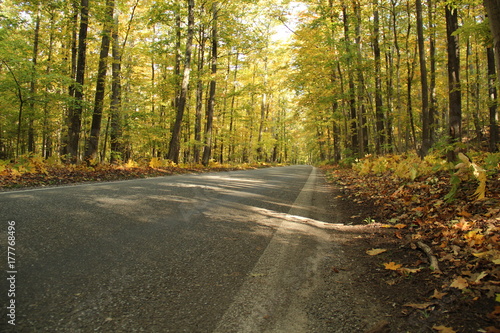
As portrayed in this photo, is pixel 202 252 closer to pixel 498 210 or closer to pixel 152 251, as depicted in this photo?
pixel 152 251

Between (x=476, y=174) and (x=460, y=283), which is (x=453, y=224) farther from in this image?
(x=460, y=283)

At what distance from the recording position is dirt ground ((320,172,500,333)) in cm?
164

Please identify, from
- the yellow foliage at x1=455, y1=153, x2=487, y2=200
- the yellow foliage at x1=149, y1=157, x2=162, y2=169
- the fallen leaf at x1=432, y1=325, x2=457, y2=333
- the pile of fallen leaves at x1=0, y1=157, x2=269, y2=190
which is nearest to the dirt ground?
the fallen leaf at x1=432, y1=325, x2=457, y2=333

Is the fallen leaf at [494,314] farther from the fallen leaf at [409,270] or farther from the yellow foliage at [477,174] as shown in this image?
the yellow foliage at [477,174]

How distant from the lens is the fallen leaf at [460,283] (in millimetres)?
1943

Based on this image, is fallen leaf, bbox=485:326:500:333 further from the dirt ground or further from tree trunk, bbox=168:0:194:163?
tree trunk, bbox=168:0:194:163

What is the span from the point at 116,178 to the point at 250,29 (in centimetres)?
1439

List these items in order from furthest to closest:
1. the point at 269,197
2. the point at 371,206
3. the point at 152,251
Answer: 1. the point at 269,197
2. the point at 371,206
3. the point at 152,251

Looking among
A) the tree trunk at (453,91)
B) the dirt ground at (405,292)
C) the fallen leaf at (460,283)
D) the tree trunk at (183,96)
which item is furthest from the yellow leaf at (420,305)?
the tree trunk at (183,96)

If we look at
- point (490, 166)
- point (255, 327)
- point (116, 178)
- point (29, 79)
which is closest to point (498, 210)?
point (490, 166)

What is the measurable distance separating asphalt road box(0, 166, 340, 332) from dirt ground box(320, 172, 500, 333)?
0.37 m

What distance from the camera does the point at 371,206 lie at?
207 inches

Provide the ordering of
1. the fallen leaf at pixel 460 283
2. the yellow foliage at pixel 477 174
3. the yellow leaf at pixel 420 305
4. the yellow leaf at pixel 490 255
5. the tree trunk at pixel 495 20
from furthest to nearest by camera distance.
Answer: the tree trunk at pixel 495 20, the yellow foliage at pixel 477 174, the yellow leaf at pixel 490 255, the fallen leaf at pixel 460 283, the yellow leaf at pixel 420 305

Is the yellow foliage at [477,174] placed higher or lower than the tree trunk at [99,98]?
lower
